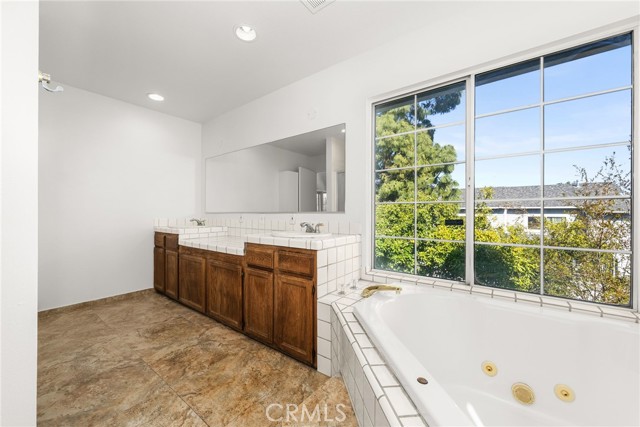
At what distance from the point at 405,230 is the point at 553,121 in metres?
1.14

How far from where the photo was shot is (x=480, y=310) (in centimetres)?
147

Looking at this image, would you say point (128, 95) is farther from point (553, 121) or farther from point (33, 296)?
point (553, 121)

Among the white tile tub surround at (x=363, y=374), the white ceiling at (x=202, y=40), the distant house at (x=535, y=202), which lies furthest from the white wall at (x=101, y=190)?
the distant house at (x=535, y=202)

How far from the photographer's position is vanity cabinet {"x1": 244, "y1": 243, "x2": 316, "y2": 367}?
5.62ft

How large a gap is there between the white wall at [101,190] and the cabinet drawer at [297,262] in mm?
2399

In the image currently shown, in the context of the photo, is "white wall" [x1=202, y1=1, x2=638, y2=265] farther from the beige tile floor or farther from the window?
the beige tile floor

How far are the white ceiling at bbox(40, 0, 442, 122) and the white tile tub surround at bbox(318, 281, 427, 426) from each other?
1.98 m

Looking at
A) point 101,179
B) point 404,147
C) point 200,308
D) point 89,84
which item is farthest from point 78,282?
point 404,147

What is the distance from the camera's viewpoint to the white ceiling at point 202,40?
168 cm

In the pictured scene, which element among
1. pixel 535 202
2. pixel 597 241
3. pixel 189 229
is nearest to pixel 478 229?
pixel 535 202

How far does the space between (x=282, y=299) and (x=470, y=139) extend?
1.78m

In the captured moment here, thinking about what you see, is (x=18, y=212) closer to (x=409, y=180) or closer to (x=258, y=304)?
(x=258, y=304)

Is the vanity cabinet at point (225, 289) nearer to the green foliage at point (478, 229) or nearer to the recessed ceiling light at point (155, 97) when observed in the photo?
the green foliage at point (478, 229)

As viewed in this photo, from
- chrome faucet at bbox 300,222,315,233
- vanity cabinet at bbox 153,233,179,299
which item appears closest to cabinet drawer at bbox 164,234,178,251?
vanity cabinet at bbox 153,233,179,299
